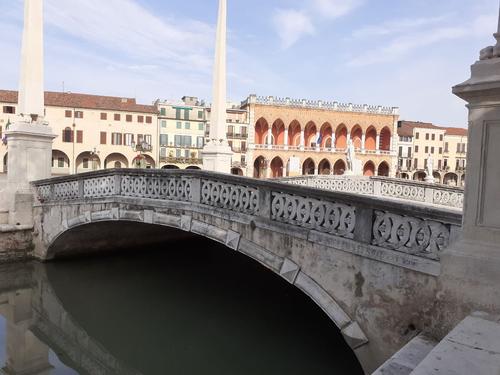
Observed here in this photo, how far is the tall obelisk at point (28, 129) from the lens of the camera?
38.9ft

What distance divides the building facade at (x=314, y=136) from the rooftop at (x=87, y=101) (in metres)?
11.9

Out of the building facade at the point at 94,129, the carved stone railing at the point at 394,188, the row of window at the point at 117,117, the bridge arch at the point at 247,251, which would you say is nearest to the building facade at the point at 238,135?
the building facade at the point at 94,129

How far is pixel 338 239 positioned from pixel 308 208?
2.24 feet

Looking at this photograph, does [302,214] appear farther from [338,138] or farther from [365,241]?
[338,138]

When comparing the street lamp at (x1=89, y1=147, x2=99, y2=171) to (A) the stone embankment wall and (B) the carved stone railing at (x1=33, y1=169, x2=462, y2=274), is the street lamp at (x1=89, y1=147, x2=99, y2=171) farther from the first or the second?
(B) the carved stone railing at (x1=33, y1=169, x2=462, y2=274)

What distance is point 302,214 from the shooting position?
5746mm

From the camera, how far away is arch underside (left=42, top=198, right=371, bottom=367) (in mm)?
5160

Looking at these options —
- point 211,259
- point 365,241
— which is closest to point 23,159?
point 211,259

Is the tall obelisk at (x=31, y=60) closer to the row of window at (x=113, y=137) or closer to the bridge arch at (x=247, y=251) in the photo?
the bridge arch at (x=247, y=251)

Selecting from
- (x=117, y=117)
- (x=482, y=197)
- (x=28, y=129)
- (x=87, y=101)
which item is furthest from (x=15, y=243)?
(x=87, y=101)

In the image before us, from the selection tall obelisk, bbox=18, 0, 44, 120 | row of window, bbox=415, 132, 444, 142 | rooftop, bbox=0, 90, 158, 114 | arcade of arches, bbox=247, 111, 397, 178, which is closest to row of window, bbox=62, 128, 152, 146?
rooftop, bbox=0, 90, 158, 114

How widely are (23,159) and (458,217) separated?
38.0 feet

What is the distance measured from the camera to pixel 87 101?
4316cm

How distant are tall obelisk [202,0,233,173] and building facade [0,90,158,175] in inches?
1136
